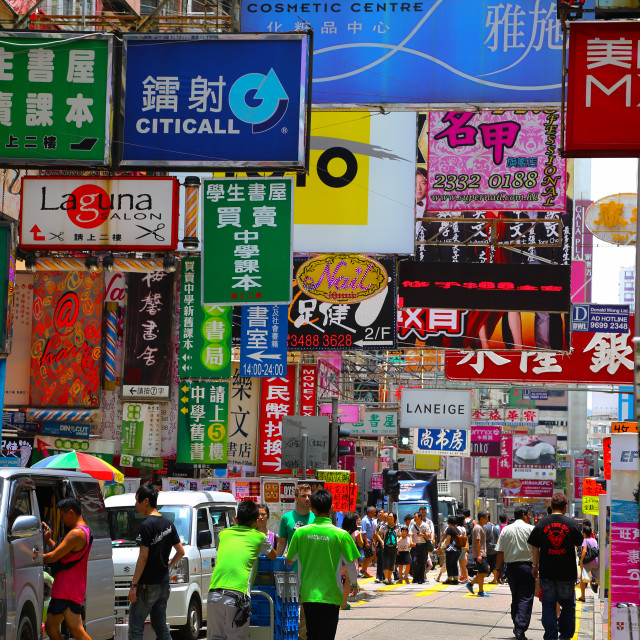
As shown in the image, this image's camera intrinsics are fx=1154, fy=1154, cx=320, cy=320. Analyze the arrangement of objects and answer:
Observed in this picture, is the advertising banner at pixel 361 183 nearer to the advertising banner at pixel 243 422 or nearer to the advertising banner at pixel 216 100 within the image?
the advertising banner at pixel 216 100

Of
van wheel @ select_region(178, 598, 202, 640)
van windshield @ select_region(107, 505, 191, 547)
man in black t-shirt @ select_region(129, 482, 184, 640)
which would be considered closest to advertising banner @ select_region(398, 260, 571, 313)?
van windshield @ select_region(107, 505, 191, 547)

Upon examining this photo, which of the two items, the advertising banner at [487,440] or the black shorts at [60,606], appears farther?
the advertising banner at [487,440]

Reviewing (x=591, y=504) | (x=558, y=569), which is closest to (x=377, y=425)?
(x=591, y=504)

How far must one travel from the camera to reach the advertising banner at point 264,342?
21891 millimetres

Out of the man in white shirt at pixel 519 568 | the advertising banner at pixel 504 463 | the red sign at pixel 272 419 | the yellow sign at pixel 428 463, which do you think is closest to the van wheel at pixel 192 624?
the man in white shirt at pixel 519 568

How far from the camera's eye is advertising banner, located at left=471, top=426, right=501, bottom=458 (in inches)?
2159

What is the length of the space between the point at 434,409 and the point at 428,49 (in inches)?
697

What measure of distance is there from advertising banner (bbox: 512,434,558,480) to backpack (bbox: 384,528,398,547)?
129 feet

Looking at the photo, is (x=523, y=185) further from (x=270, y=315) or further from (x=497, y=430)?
(x=497, y=430)

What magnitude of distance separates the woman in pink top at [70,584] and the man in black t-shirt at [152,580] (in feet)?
2.16

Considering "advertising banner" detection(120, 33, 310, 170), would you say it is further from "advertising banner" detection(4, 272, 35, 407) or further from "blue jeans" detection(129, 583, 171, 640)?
"advertising banner" detection(4, 272, 35, 407)

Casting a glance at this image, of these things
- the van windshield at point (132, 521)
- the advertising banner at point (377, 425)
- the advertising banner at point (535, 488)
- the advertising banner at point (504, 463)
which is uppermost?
the advertising banner at point (377, 425)

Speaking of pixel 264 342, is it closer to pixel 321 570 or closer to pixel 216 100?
pixel 216 100

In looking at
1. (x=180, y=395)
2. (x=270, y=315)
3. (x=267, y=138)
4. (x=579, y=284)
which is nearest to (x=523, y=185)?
(x=270, y=315)
